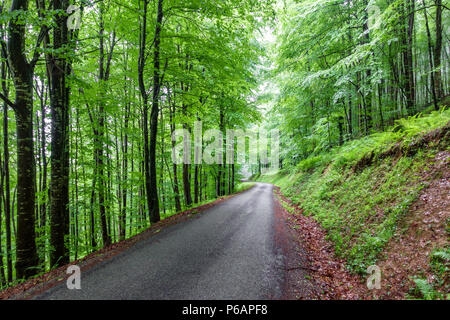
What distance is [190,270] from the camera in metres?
3.12

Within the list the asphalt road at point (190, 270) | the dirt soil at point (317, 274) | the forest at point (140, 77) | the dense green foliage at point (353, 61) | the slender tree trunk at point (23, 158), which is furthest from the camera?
the dense green foliage at point (353, 61)

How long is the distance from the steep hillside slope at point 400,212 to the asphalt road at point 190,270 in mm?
1770

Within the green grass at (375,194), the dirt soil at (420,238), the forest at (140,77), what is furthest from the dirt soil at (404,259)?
the forest at (140,77)

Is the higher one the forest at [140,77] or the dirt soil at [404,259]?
the forest at [140,77]

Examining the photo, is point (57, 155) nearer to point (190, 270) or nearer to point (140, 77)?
point (140, 77)

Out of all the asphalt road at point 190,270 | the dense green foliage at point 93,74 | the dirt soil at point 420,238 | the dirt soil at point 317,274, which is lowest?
the dirt soil at point 317,274

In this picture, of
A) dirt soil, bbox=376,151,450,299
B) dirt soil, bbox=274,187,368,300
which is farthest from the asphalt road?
dirt soil, bbox=376,151,450,299

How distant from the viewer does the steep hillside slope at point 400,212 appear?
259cm

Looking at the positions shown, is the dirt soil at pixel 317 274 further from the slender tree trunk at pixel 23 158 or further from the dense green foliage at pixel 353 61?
the dense green foliage at pixel 353 61

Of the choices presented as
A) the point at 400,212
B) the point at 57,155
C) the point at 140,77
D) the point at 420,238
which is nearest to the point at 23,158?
the point at 57,155

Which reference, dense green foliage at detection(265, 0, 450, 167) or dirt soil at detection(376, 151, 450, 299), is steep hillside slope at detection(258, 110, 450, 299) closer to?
dirt soil at detection(376, 151, 450, 299)

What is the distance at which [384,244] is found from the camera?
3.39 m

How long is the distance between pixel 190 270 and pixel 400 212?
440 centimetres

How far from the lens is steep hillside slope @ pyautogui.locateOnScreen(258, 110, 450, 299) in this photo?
2.59 meters
